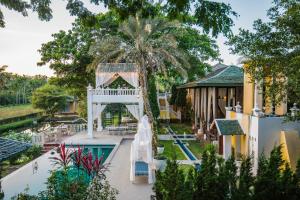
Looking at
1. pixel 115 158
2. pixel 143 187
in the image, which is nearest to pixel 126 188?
pixel 143 187

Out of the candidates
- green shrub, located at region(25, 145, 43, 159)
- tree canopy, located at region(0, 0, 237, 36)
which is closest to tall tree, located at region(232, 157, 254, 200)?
tree canopy, located at region(0, 0, 237, 36)

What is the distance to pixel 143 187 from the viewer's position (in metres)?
10.4

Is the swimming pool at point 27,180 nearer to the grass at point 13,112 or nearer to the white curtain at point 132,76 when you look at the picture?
the white curtain at point 132,76

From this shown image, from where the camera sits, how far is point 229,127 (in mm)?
13727

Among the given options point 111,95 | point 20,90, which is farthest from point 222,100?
point 20,90

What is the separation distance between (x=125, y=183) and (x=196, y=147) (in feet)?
24.9

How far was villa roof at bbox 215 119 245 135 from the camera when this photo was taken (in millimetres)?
13373

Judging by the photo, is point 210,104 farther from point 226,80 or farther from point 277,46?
point 277,46

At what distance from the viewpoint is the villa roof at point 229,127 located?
43.9ft

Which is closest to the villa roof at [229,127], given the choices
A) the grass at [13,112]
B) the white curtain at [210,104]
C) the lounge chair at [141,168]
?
the lounge chair at [141,168]

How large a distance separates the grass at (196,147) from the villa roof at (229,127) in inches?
87.3

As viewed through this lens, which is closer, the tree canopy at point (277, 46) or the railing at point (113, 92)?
the tree canopy at point (277, 46)

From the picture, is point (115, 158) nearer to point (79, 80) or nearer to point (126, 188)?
point (126, 188)

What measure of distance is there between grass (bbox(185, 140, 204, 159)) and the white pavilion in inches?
168
